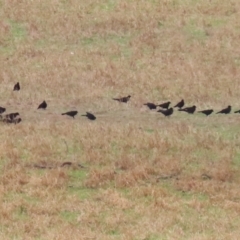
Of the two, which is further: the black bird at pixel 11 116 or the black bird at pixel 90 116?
the black bird at pixel 90 116

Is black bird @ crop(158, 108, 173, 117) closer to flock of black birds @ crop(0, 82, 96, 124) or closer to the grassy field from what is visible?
the grassy field

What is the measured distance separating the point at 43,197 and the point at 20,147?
2077mm

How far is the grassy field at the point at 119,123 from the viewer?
27.5ft

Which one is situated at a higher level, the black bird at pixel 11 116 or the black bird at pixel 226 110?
the black bird at pixel 11 116

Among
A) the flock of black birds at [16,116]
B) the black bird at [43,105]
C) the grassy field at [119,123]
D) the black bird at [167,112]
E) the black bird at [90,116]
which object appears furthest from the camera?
the black bird at [43,105]

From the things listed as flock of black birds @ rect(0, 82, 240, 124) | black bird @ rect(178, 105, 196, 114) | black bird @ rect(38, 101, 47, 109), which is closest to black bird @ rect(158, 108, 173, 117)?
flock of black birds @ rect(0, 82, 240, 124)

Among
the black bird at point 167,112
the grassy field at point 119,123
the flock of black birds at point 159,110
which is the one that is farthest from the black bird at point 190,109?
the black bird at point 167,112

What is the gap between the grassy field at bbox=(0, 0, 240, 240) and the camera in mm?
8367

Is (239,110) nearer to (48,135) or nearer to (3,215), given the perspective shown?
(48,135)

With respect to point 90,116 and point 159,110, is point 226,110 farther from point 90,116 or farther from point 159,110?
point 90,116

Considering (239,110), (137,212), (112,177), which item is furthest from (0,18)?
(137,212)

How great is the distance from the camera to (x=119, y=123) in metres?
12.5

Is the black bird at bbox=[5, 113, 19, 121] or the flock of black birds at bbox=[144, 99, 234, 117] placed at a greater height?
the black bird at bbox=[5, 113, 19, 121]

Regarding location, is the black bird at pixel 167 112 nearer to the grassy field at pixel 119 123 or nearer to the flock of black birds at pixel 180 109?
the flock of black birds at pixel 180 109
